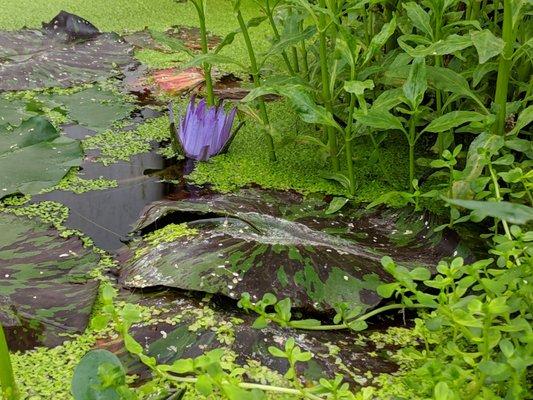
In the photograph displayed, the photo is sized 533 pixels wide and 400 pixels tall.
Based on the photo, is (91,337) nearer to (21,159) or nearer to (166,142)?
(21,159)

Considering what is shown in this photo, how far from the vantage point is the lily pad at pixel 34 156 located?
5.54 ft

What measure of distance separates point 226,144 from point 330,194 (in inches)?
14.2

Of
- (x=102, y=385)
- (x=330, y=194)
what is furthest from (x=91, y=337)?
(x=330, y=194)

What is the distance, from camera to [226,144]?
1896 millimetres

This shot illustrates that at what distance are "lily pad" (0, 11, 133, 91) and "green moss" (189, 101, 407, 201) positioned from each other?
28.1 inches

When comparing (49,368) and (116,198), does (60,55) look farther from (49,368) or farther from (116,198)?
(49,368)

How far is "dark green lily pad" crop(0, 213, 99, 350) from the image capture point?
1.18 metres

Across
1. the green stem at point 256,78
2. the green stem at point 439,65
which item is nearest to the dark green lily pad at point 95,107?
the green stem at point 256,78

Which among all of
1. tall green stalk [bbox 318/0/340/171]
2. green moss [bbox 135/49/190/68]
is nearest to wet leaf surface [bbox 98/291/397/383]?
tall green stalk [bbox 318/0/340/171]

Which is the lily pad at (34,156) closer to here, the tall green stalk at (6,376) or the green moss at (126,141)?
the green moss at (126,141)

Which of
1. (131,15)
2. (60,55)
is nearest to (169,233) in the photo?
(60,55)

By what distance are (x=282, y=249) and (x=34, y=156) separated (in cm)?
77

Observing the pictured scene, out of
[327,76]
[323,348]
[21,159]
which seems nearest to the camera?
[323,348]

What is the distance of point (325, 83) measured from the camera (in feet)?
5.24
